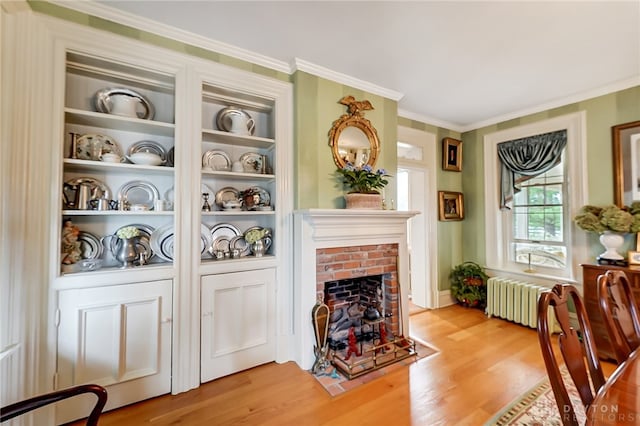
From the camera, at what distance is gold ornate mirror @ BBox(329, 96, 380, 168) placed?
2.61 meters

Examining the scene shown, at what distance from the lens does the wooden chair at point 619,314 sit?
119 cm

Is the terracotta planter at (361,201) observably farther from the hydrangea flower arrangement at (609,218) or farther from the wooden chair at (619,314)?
the hydrangea flower arrangement at (609,218)

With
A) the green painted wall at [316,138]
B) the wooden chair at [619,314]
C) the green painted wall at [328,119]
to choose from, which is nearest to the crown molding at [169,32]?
the green painted wall at [328,119]

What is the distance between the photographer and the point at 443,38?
2.06 meters

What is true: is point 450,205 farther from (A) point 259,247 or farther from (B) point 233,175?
(B) point 233,175

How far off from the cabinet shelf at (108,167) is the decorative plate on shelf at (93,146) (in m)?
0.09

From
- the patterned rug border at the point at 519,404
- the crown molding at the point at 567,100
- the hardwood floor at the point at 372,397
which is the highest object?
the crown molding at the point at 567,100

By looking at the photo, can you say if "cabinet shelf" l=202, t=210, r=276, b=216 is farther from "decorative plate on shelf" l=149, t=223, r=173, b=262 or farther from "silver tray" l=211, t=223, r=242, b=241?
"decorative plate on shelf" l=149, t=223, r=173, b=262

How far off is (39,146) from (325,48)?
2.08 meters

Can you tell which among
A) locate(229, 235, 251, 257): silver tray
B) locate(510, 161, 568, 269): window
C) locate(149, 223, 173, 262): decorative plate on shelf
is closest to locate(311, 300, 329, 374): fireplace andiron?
locate(229, 235, 251, 257): silver tray

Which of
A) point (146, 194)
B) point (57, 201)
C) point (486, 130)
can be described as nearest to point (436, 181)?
point (486, 130)

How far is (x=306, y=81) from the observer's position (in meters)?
2.46

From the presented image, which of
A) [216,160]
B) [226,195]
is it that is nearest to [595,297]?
[226,195]

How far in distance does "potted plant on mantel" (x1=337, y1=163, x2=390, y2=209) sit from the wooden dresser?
2.10 m
